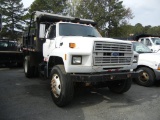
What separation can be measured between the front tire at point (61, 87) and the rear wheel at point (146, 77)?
3.82m

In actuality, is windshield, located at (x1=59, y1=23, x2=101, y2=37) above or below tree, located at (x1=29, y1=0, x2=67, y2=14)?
below

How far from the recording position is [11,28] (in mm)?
50469

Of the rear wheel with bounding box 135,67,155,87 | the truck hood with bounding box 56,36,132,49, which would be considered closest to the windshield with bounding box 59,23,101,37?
the truck hood with bounding box 56,36,132,49

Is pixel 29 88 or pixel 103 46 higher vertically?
pixel 103 46

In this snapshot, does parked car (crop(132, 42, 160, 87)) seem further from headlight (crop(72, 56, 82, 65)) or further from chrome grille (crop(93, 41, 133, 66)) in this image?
headlight (crop(72, 56, 82, 65))

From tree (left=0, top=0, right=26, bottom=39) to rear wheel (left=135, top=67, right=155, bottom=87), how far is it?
4560 cm

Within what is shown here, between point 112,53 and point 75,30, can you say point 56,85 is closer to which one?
point 112,53

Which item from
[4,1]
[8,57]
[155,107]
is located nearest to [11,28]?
[4,1]

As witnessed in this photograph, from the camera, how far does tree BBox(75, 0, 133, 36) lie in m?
33.4

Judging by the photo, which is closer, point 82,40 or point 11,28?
point 82,40

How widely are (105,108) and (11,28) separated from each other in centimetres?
4847

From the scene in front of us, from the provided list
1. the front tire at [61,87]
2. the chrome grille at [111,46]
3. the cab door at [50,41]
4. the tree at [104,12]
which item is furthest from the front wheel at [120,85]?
the tree at [104,12]

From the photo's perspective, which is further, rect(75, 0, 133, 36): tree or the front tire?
rect(75, 0, 133, 36): tree

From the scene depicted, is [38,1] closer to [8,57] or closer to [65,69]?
[8,57]
